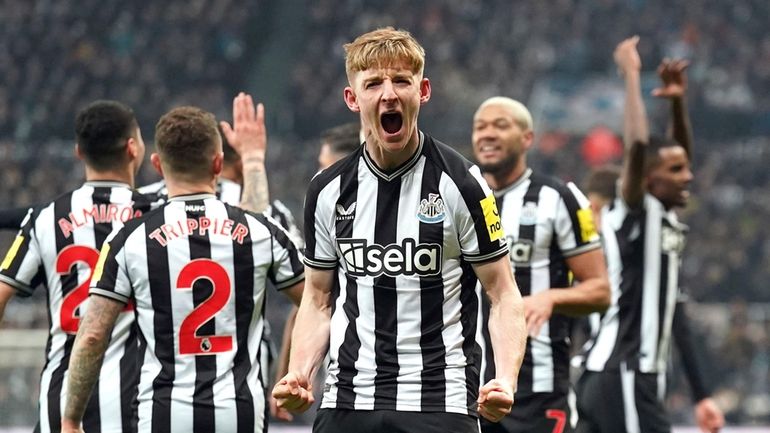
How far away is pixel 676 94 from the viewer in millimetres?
7422

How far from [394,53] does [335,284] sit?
2.81ft

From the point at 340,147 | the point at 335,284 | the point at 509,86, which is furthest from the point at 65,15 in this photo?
the point at 335,284

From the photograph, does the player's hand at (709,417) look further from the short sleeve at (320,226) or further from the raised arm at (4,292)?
the raised arm at (4,292)

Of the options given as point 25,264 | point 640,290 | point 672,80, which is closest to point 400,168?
point 25,264

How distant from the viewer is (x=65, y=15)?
91.2ft

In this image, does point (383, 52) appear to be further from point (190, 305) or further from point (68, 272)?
point (68, 272)

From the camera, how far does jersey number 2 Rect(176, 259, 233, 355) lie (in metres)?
4.86

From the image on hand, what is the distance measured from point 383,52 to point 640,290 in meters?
3.61

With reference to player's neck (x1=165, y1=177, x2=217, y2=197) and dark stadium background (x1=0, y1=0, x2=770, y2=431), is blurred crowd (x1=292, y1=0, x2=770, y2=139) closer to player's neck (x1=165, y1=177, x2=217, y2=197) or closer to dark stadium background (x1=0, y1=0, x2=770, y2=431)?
dark stadium background (x1=0, y1=0, x2=770, y2=431)

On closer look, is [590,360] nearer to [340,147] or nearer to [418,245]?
[340,147]

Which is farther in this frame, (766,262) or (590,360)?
(766,262)

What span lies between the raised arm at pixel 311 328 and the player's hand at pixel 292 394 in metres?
0.06

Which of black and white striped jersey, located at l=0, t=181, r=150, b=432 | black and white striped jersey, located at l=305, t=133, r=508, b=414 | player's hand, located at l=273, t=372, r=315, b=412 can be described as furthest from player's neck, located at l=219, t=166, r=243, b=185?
player's hand, located at l=273, t=372, r=315, b=412

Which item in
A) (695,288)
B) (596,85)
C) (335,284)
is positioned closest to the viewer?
(335,284)
